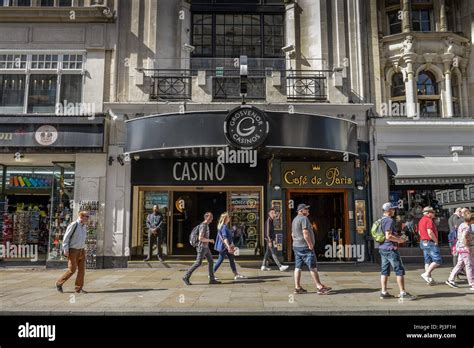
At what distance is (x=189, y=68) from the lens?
1522 cm

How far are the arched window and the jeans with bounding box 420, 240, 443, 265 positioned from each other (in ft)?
22.1

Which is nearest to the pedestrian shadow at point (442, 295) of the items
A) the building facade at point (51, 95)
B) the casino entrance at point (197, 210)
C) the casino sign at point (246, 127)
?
the casino sign at point (246, 127)

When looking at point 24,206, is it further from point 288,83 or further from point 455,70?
point 455,70

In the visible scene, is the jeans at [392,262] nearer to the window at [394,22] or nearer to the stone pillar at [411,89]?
the stone pillar at [411,89]

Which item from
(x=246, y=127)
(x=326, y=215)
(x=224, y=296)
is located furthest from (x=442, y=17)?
(x=224, y=296)

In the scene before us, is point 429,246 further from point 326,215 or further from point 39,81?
point 39,81

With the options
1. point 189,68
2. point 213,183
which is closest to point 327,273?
point 213,183

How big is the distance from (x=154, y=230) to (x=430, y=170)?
9536 millimetres

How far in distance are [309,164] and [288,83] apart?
9.66 ft

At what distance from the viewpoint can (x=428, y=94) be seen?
15547mm

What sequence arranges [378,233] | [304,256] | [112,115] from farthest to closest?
[112,115] < [304,256] < [378,233]

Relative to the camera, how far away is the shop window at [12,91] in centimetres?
1509

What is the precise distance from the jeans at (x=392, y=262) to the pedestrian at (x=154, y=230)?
7.92m

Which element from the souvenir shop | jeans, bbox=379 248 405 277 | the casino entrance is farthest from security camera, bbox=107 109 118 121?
jeans, bbox=379 248 405 277
